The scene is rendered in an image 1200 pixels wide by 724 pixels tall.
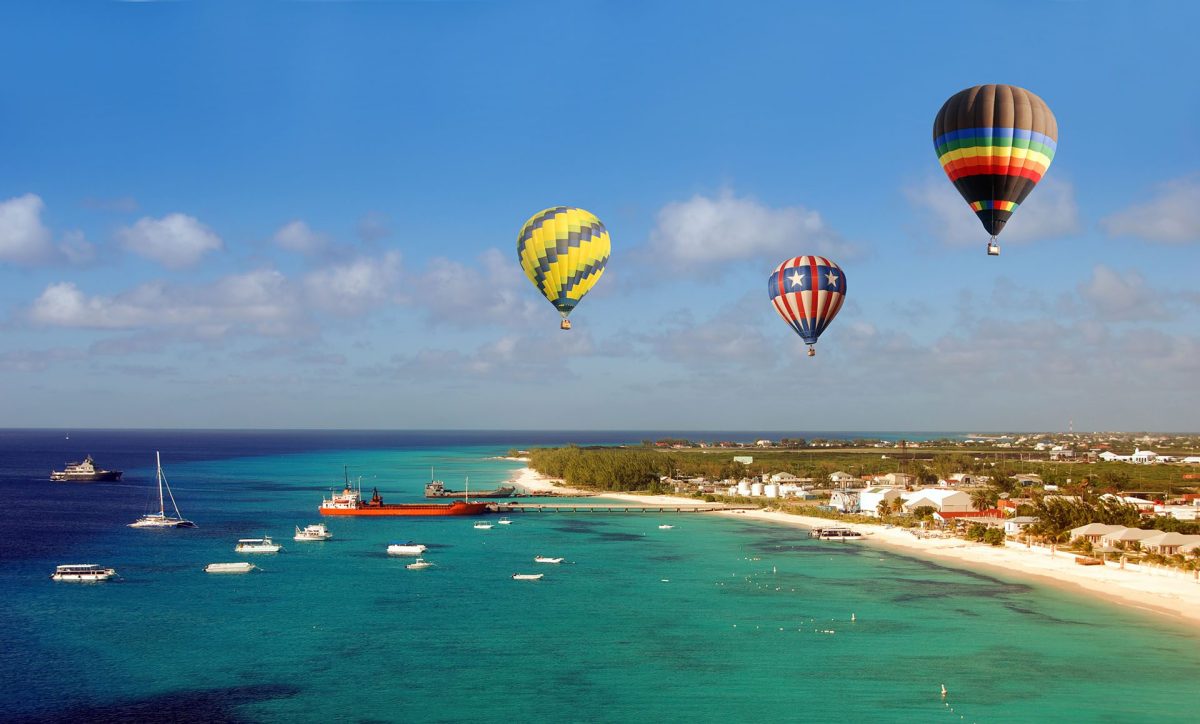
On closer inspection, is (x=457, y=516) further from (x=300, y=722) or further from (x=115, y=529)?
(x=300, y=722)

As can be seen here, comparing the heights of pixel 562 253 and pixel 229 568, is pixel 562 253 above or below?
above

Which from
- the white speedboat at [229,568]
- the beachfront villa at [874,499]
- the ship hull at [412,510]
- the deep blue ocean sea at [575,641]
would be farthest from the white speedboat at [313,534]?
the beachfront villa at [874,499]

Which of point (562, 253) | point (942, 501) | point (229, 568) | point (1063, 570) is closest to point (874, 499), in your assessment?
point (942, 501)

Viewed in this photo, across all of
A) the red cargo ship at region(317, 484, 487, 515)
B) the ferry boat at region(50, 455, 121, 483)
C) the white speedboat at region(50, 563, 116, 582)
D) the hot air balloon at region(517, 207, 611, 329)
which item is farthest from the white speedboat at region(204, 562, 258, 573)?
the ferry boat at region(50, 455, 121, 483)

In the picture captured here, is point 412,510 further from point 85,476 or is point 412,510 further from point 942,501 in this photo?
point 85,476

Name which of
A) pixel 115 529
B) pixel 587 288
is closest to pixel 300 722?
pixel 587 288
